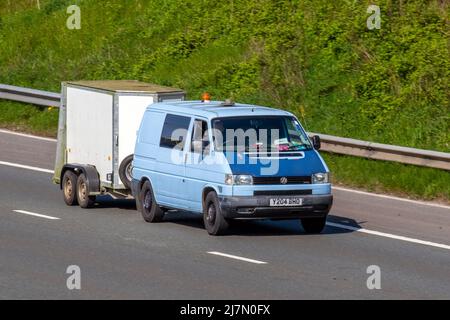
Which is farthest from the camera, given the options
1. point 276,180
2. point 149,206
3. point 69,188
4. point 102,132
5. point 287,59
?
point 287,59

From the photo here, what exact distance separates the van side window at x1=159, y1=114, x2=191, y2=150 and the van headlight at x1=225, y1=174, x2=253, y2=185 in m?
1.45

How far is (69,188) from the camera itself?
2184 cm

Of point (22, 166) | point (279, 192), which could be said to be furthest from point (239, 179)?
point (22, 166)

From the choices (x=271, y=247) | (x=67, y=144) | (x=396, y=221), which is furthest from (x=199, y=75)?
(x=271, y=247)

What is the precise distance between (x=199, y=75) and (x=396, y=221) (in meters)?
11.2

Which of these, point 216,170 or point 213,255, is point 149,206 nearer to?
point 216,170

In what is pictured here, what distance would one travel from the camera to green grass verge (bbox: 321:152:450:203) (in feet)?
74.2

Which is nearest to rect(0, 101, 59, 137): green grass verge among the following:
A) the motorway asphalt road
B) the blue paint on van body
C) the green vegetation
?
the green vegetation

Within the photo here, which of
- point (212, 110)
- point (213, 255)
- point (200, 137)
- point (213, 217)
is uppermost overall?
point (212, 110)

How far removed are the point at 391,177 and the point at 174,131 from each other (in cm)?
532

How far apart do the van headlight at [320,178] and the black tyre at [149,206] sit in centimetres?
270

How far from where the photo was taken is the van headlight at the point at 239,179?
718 inches

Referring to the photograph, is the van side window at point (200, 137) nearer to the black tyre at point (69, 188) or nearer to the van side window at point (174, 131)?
the van side window at point (174, 131)

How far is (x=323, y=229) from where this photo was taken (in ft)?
64.4
